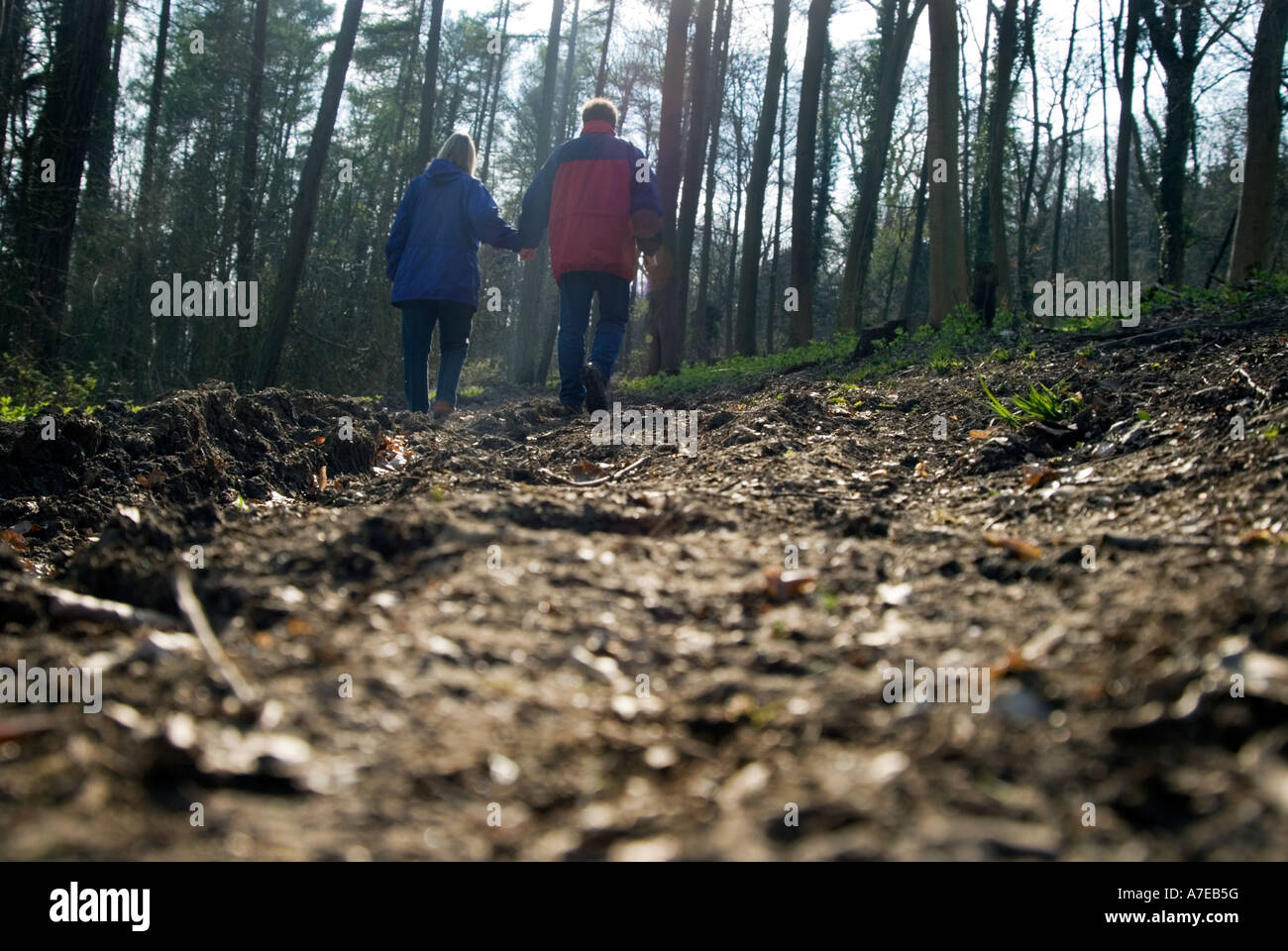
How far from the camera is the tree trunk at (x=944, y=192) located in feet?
35.3

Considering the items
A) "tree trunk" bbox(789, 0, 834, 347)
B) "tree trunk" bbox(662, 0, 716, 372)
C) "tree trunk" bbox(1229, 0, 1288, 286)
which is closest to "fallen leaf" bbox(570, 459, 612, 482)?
"tree trunk" bbox(1229, 0, 1288, 286)

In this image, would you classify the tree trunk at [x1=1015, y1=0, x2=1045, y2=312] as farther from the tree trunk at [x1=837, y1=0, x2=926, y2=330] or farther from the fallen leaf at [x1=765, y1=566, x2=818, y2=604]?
the fallen leaf at [x1=765, y1=566, x2=818, y2=604]

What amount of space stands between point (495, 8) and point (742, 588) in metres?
30.1

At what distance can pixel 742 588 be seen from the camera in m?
2.52

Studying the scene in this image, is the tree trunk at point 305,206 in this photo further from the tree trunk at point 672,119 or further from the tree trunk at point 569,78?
the tree trunk at point 569,78

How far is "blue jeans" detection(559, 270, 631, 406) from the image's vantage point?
7.58 m

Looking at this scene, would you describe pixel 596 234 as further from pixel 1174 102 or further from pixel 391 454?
pixel 1174 102

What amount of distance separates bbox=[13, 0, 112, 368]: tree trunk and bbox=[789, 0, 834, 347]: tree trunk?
9.79 meters

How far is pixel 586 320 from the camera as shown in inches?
305

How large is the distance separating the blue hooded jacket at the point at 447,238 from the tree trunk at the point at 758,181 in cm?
1099

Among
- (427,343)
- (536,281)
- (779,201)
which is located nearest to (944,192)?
(427,343)

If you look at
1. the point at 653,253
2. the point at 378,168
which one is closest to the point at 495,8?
the point at 378,168

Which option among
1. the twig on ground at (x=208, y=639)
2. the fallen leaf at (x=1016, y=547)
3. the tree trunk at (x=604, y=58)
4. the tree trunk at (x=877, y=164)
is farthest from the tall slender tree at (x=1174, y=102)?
the twig on ground at (x=208, y=639)

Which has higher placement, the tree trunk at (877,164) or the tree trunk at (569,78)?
the tree trunk at (569,78)
